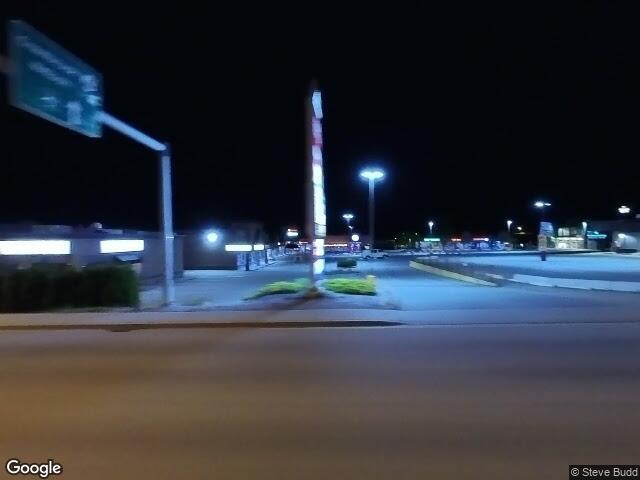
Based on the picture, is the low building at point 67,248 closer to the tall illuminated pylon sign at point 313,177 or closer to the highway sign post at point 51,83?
the tall illuminated pylon sign at point 313,177

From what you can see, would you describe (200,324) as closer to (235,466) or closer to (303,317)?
(303,317)

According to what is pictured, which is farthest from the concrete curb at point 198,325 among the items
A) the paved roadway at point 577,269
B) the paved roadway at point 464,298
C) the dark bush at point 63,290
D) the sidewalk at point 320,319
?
the paved roadway at point 577,269

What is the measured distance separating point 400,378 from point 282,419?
2.83 meters

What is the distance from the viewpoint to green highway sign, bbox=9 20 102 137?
51.7 ft

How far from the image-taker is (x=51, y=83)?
661 inches

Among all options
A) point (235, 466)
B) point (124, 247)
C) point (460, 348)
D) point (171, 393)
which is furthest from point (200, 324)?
point (124, 247)

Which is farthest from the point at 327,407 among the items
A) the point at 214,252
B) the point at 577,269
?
the point at 214,252

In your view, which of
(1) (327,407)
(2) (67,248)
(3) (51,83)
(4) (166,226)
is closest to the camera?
(1) (327,407)

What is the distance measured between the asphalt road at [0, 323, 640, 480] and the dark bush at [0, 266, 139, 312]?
8470 mm

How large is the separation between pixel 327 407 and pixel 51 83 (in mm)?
10929

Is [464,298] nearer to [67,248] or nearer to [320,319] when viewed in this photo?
[320,319]

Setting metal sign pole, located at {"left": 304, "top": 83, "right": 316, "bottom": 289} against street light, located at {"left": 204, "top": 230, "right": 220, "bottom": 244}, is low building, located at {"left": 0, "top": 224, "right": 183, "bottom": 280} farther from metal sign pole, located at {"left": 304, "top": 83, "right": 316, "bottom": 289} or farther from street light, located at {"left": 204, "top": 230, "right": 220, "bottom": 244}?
street light, located at {"left": 204, "top": 230, "right": 220, "bottom": 244}

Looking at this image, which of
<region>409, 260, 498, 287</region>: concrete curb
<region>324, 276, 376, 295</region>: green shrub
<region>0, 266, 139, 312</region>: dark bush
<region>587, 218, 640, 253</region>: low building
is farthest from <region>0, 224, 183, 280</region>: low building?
<region>587, 218, 640, 253</region>: low building

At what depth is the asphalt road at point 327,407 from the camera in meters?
7.06
